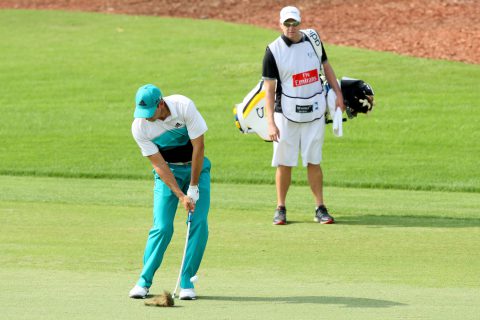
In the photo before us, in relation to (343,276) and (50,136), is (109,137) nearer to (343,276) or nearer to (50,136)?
(50,136)

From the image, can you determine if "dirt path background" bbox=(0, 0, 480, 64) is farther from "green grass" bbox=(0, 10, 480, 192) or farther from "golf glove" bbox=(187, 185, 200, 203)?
"golf glove" bbox=(187, 185, 200, 203)

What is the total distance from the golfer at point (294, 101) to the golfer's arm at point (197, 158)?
11.6 ft

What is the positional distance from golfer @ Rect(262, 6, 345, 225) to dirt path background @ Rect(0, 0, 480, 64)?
43.7 ft

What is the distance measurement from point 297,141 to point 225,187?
11.7 feet

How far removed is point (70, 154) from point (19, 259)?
9004 millimetres

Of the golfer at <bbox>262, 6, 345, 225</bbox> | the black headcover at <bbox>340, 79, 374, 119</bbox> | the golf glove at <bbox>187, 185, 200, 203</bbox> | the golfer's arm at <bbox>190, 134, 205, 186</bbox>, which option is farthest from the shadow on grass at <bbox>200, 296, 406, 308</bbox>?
the black headcover at <bbox>340, 79, 374, 119</bbox>

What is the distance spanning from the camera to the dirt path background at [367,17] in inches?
1048

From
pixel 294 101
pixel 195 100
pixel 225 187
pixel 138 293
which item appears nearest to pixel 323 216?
pixel 294 101

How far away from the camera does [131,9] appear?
3316 cm

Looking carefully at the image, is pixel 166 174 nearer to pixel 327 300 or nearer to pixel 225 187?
pixel 327 300

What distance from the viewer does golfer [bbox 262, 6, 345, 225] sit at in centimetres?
1240

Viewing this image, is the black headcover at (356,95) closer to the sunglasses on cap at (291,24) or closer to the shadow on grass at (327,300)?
the sunglasses on cap at (291,24)

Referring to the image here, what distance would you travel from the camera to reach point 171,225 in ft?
29.7

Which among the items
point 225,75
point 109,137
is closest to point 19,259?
point 109,137
